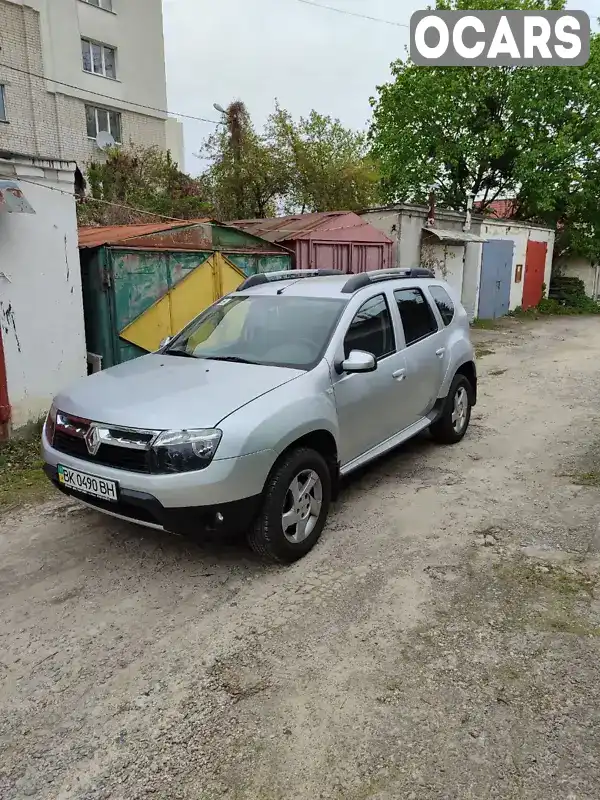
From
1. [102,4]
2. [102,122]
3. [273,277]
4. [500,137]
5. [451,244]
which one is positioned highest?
[102,4]

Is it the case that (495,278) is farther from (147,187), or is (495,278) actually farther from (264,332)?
(264,332)

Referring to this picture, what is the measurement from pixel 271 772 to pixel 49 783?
823 millimetres

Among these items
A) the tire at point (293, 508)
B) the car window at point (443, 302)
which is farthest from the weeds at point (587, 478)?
the tire at point (293, 508)

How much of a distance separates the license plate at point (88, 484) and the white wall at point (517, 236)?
1598 cm

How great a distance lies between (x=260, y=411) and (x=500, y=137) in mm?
18747

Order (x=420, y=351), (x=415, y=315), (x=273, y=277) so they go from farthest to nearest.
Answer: (x=273, y=277), (x=415, y=315), (x=420, y=351)

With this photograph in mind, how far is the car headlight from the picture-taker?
10.3 ft

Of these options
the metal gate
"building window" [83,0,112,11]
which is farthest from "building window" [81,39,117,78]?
the metal gate

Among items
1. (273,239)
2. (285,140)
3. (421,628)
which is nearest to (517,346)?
(273,239)

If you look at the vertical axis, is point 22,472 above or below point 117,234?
below

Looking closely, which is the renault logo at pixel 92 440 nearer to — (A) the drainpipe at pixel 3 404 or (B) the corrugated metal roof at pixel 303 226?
(A) the drainpipe at pixel 3 404

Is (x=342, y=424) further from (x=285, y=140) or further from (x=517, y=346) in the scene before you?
(x=285, y=140)

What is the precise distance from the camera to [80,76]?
21.3 m

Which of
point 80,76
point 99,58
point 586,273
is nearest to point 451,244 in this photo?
point 586,273
